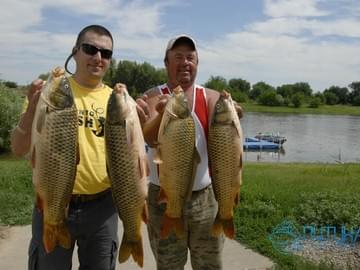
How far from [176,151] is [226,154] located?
404mm

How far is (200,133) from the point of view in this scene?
400cm

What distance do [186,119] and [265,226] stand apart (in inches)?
180

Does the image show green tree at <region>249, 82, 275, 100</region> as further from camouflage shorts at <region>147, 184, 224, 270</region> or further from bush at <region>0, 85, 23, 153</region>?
camouflage shorts at <region>147, 184, 224, 270</region>

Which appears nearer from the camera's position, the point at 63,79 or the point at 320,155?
A: the point at 63,79

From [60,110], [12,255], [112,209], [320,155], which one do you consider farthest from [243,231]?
[320,155]

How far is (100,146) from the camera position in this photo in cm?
364

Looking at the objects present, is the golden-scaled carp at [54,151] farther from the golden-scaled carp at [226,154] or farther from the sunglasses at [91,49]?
the golden-scaled carp at [226,154]

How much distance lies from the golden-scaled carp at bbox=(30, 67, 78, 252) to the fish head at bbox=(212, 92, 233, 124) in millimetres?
1033

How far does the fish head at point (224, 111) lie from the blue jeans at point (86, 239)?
1.13m

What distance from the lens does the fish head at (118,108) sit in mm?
2980

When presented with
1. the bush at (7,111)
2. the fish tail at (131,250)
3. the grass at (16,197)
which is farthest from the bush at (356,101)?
the fish tail at (131,250)

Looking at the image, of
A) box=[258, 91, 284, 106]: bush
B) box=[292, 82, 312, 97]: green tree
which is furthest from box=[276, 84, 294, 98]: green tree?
box=[258, 91, 284, 106]: bush

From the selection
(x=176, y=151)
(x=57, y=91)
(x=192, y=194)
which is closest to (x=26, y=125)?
(x=57, y=91)

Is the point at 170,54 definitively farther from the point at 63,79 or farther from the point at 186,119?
the point at 63,79
